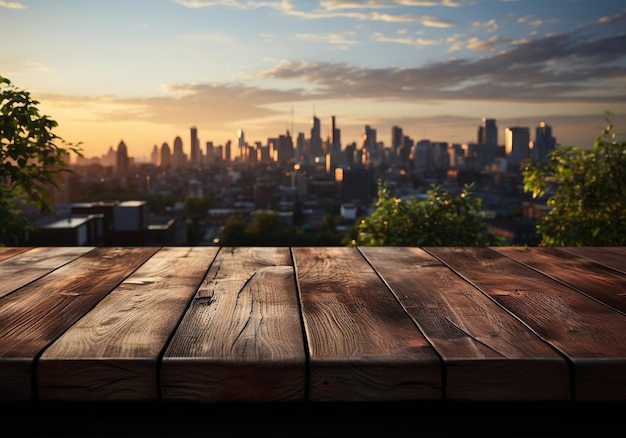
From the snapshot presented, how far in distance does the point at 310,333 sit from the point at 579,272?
0.74 metres

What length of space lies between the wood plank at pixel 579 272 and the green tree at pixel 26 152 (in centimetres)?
193

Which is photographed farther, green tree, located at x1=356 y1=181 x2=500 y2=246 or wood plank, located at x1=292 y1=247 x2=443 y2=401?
green tree, located at x1=356 y1=181 x2=500 y2=246

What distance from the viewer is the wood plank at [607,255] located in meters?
1.38

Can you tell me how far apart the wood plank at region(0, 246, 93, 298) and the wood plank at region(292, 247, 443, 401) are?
0.53 metres

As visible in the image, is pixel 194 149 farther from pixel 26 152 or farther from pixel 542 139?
pixel 26 152

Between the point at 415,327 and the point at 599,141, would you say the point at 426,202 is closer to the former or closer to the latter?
the point at 599,141

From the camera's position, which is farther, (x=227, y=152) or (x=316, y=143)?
(x=227, y=152)

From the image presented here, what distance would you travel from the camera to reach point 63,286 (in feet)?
3.53

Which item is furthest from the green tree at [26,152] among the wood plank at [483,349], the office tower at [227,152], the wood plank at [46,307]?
the office tower at [227,152]

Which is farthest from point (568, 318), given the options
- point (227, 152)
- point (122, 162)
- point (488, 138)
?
point (227, 152)

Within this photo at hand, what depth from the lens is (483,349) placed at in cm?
70

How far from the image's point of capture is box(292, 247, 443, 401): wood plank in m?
0.65

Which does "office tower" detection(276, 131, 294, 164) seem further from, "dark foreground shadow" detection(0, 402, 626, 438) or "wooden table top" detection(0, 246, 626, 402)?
"dark foreground shadow" detection(0, 402, 626, 438)

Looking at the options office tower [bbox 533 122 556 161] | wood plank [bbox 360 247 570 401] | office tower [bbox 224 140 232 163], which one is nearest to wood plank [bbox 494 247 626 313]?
wood plank [bbox 360 247 570 401]
